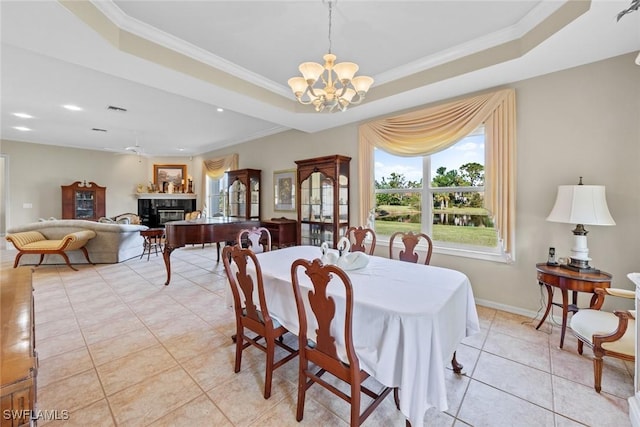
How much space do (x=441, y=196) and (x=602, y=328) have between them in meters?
2.04

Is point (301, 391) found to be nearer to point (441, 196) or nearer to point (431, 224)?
point (431, 224)

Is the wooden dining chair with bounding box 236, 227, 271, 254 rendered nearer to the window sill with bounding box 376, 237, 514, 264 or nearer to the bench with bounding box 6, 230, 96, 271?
the window sill with bounding box 376, 237, 514, 264

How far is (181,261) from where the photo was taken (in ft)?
18.0

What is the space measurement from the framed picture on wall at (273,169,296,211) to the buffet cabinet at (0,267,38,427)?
13.6ft

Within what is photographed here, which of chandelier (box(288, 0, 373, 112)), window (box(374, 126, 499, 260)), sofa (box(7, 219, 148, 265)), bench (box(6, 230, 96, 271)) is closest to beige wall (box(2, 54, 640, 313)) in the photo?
window (box(374, 126, 499, 260))

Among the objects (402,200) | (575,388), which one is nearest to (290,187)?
(402,200)

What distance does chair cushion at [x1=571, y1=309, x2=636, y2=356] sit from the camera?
1747 mm

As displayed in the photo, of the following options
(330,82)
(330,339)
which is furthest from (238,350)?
(330,82)

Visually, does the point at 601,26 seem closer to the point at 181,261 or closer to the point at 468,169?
the point at 468,169

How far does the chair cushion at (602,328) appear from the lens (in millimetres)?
1747

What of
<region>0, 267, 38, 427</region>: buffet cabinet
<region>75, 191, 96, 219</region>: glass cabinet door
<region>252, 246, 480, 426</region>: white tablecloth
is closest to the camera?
<region>0, 267, 38, 427</region>: buffet cabinet

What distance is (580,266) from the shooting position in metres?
2.31

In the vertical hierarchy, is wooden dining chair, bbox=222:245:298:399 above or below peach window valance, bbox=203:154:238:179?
below

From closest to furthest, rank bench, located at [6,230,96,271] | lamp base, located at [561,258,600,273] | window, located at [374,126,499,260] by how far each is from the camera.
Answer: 1. lamp base, located at [561,258,600,273]
2. window, located at [374,126,499,260]
3. bench, located at [6,230,96,271]
